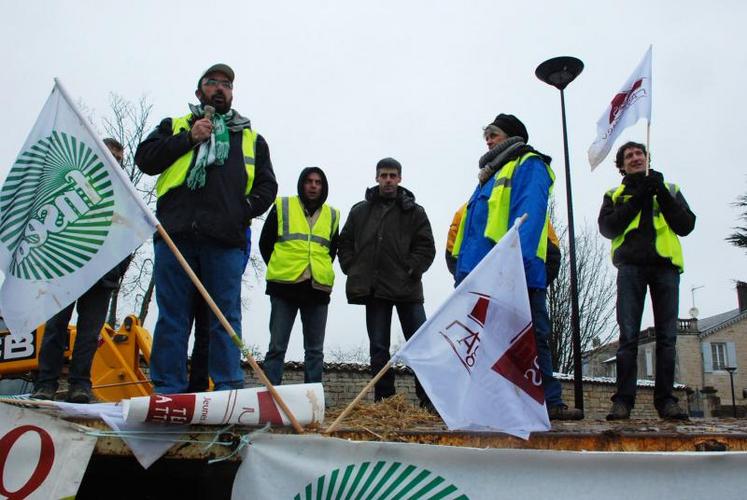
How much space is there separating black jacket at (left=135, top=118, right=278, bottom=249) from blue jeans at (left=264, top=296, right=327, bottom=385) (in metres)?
1.19

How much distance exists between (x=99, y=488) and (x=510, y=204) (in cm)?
304

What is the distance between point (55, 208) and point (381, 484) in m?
1.97

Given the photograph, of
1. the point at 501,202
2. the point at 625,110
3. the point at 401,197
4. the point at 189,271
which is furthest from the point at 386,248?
the point at 189,271

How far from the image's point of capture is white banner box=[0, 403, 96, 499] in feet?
9.27

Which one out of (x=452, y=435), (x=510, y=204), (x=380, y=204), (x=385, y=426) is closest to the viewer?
(x=452, y=435)

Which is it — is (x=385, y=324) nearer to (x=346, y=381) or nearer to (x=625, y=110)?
(x=625, y=110)

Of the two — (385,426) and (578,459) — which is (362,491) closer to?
(385,426)

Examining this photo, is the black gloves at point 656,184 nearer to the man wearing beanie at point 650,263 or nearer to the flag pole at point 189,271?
the man wearing beanie at point 650,263

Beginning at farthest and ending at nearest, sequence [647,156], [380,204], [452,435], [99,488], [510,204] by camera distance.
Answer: [380,204]
[647,156]
[510,204]
[99,488]
[452,435]

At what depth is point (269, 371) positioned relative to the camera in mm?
5266

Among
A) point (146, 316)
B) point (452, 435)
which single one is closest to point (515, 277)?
point (452, 435)

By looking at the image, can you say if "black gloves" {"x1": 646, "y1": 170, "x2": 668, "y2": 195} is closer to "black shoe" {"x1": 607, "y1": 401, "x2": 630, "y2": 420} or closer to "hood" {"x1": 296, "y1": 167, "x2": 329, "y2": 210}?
"black shoe" {"x1": 607, "y1": 401, "x2": 630, "y2": 420}

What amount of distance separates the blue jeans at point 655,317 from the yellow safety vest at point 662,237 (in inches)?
3.7

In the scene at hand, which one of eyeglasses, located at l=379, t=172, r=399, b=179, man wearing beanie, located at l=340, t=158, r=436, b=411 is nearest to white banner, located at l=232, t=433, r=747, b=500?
man wearing beanie, located at l=340, t=158, r=436, b=411
